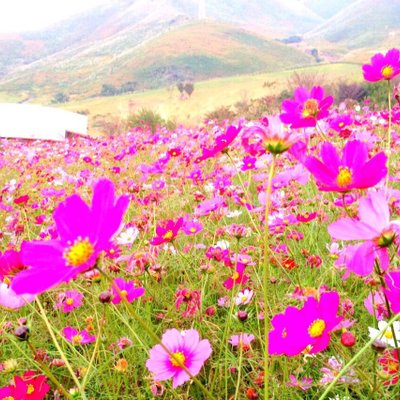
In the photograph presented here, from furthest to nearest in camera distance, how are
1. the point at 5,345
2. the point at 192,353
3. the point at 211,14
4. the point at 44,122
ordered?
the point at 211,14, the point at 44,122, the point at 5,345, the point at 192,353

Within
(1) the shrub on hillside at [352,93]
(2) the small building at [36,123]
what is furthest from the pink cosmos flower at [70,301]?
(2) the small building at [36,123]

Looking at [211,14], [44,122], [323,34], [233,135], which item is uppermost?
[211,14]

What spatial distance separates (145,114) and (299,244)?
723 centimetres

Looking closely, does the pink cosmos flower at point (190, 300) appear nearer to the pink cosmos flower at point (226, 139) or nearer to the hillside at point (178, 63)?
the pink cosmos flower at point (226, 139)

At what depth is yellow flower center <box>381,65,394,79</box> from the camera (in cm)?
107

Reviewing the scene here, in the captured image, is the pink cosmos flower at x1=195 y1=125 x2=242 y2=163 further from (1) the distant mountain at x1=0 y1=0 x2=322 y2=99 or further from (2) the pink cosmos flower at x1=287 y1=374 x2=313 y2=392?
(1) the distant mountain at x1=0 y1=0 x2=322 y2=99

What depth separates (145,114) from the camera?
8.35 m

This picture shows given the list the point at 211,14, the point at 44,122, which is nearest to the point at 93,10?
the point at 211,14

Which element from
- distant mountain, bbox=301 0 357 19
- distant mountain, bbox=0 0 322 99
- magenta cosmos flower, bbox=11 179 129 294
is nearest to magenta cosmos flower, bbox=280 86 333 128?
magenta cosmos flower, bbox=11 179 129 294

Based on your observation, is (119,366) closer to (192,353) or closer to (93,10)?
(192,353)

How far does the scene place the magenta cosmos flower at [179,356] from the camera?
2.24ft

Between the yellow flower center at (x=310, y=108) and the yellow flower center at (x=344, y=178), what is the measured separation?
15.3 inches

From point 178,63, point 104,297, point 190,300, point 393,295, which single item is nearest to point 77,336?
point 190,300

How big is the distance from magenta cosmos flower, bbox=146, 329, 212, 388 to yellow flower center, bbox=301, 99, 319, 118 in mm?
540
